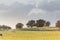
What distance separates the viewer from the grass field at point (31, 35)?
10961mm

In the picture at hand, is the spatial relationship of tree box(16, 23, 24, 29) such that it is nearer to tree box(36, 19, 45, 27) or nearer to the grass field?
the grass field

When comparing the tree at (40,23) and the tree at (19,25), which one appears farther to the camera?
the tree at (40,23)

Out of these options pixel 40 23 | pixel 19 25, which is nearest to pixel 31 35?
pixel 40 23

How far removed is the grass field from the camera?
432 inches

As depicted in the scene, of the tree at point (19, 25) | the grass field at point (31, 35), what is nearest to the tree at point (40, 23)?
the grass field at point (31, 35)

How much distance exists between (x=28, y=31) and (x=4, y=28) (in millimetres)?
1670

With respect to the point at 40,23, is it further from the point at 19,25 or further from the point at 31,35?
the point at 19,25

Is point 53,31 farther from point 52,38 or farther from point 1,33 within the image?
point 1,33

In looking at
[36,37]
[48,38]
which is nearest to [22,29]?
[36,37]

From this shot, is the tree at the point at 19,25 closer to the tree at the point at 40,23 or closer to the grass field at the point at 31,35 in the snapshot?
the grass field at the point at 31,35

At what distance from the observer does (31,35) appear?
11.9m

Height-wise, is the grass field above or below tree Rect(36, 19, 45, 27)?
below

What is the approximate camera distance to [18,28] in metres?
11.6

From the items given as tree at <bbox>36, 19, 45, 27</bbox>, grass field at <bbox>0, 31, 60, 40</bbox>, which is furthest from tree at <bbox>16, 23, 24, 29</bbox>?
tree at <bbox>36, 19, 45, 27</bbox>
